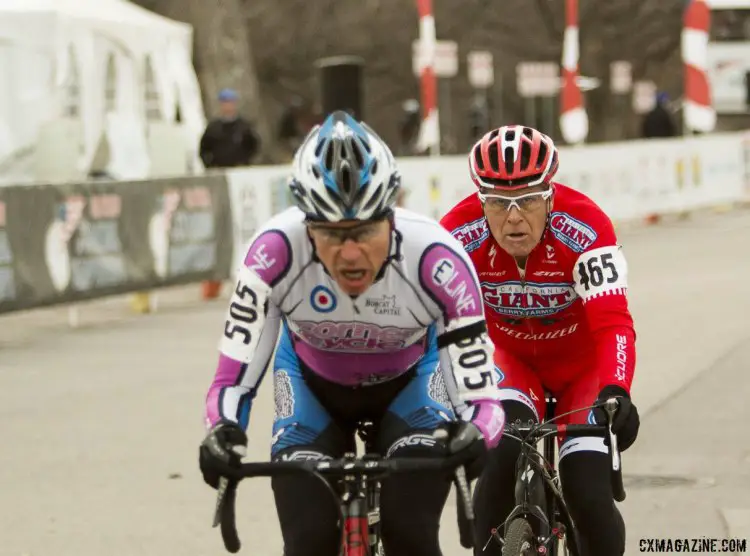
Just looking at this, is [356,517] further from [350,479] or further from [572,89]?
[572,89]

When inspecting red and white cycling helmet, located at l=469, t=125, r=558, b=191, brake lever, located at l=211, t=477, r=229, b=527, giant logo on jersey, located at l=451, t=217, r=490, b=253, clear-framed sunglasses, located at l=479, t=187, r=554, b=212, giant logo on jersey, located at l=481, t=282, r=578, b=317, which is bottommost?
brake lever, located at l=211, t=477, r=229, b=527

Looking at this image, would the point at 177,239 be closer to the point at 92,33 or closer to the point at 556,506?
the point at 92,33

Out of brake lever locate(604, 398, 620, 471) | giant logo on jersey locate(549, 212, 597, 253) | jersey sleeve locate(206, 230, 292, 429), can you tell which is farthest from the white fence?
jersey sleeve locate(206, 230, 292, 429)

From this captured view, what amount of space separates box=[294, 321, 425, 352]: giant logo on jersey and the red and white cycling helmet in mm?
748

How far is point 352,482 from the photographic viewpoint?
440 centimetres

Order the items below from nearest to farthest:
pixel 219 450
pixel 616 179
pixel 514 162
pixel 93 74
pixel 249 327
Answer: pixel 219 450, pixel 249 327, pixel 514 162, pixel 93 74, pixel 616 179

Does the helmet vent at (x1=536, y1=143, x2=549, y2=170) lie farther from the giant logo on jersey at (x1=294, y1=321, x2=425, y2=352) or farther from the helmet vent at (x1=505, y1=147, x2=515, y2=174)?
the giant logo on jersey at (x1=294, y1=321, x2=425, y2=352)

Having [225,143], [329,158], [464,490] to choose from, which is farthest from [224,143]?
[464,490]

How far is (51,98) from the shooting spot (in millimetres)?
19703

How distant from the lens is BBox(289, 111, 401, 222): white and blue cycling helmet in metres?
4.41

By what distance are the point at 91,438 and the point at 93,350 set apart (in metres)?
4.10

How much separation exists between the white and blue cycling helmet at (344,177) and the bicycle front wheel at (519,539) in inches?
54.1

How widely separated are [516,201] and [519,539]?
110 centimetres

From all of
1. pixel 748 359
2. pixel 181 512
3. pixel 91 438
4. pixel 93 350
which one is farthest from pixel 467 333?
pixel 93 350
